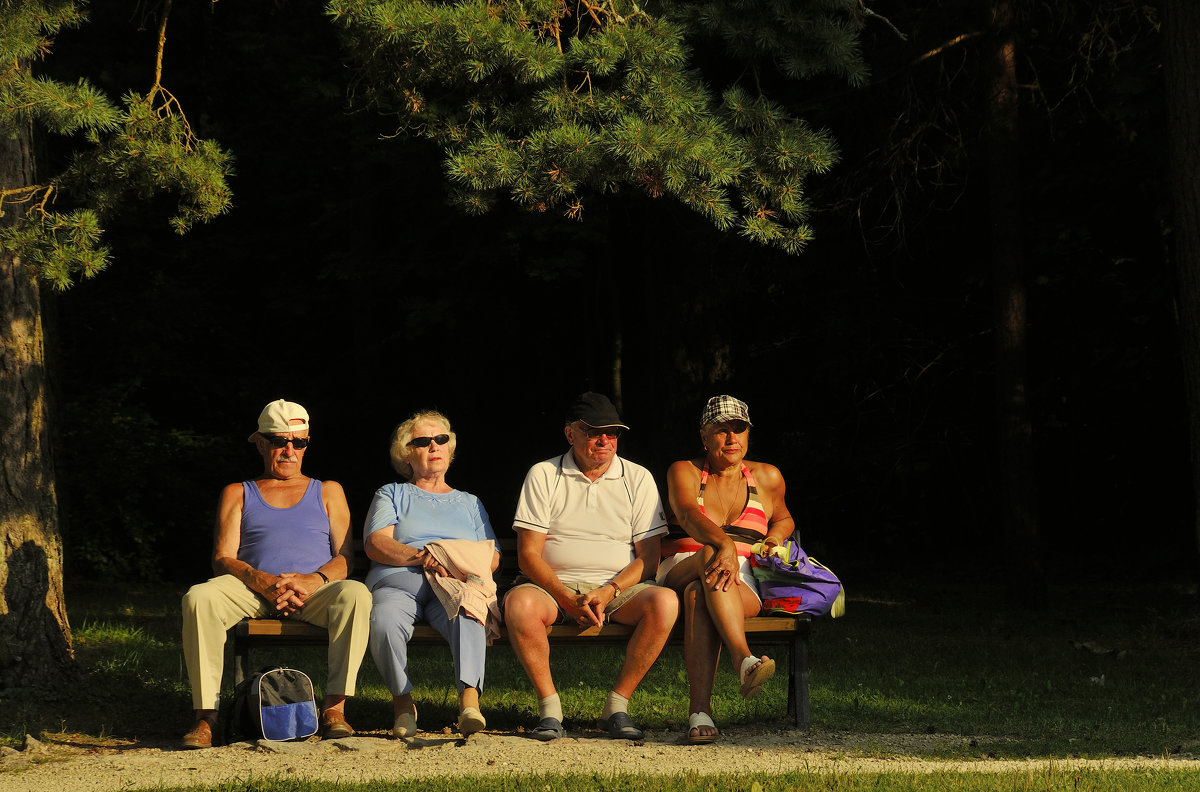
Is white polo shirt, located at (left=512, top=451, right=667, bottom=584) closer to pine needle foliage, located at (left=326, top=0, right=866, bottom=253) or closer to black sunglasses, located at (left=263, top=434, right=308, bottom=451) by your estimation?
black sunglasses, located at (left=263, top=434, right=308, bottom=451)

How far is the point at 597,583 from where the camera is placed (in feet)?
20.5

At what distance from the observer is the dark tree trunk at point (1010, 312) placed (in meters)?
11.9

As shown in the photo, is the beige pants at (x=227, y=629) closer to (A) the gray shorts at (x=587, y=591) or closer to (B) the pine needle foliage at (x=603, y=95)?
(A) the gray shorts at (x=587, y=591)

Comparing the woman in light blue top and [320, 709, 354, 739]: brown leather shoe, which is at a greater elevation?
the woman in light blue top

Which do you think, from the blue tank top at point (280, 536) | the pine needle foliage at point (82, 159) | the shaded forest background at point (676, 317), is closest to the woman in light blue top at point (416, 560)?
the blue tank top at point (280, 536)

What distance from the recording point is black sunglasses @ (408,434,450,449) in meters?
6.43

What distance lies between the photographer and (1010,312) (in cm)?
1197

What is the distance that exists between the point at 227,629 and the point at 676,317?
7572mm

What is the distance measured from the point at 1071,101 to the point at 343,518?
971 centimetres

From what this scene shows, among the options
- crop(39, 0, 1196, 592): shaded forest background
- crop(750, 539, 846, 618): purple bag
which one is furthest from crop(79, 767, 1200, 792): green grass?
crop(39, 0, 1196, 592): shaded forest background

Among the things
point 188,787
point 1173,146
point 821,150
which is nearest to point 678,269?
point 1173,146

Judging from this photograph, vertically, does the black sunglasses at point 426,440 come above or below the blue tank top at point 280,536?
above

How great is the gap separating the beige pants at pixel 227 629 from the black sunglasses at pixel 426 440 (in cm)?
75

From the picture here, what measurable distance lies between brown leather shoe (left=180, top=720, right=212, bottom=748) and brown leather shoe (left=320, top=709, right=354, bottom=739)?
1.54 feet
